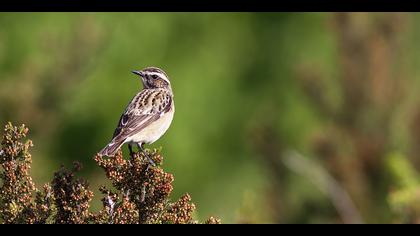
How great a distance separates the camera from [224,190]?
2353cm

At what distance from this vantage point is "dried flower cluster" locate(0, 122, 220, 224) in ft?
14.7

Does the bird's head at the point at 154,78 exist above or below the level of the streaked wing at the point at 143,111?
above

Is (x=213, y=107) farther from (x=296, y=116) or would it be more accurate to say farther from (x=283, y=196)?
(x=283, y=196)

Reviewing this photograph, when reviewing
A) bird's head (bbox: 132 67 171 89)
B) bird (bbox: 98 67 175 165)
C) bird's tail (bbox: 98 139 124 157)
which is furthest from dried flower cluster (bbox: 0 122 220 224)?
bird's head (bbox: 132 67 171 89)

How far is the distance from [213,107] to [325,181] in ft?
50.8

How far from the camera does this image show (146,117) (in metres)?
7.54

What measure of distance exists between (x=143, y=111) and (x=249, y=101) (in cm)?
1814

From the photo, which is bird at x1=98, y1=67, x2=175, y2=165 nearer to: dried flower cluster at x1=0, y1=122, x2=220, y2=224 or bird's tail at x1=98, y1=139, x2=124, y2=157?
bird's tail at x1=98, y1=139, x2=124, y2=157

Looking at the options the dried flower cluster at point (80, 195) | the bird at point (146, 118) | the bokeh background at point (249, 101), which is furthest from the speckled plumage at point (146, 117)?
the dried flower cluster at point (80, 195)

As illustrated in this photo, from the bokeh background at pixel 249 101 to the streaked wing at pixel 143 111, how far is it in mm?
1255

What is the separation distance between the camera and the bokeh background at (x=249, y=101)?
1098cm

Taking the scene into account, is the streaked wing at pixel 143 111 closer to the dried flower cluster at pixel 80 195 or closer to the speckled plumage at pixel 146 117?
the speckled plumage at pixel 146 117

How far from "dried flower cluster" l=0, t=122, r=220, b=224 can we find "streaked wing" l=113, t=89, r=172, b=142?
2.07 metres

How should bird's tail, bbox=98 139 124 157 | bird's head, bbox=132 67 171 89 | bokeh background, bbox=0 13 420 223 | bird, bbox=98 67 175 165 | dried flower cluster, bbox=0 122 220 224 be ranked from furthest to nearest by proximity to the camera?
bokeh background, bbox=0 13 420 223 → bird's head, bbox=132 67 171 89 → bird, bbox=98 67 175 165 → bird's tail, bbox=98 139 124 157 → dried flower cluster, bbox=0 122 220 224
